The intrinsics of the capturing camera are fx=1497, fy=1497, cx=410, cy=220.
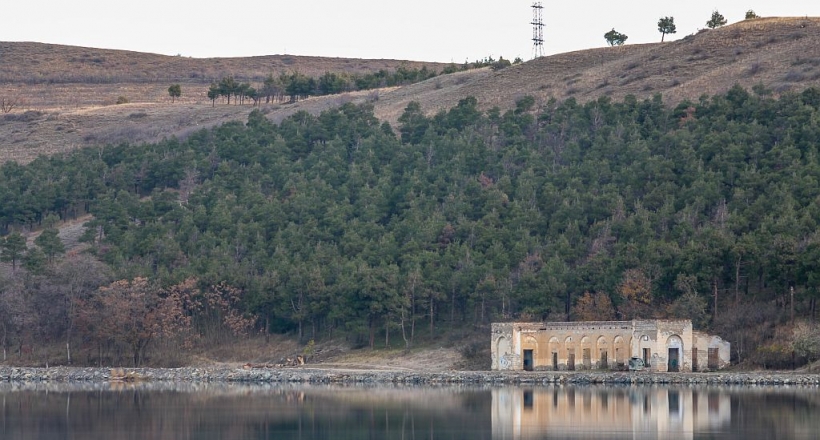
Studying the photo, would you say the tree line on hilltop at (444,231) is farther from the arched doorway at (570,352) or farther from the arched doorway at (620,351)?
the arched doorway at (570,352)

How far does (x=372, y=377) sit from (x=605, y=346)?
39.5 feet

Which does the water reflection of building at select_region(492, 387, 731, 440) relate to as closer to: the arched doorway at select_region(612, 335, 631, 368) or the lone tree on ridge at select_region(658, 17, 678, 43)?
the arched doorway at select_region(612, 335, 631, 368)

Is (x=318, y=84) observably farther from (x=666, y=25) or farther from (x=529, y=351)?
(x=529, y=351)

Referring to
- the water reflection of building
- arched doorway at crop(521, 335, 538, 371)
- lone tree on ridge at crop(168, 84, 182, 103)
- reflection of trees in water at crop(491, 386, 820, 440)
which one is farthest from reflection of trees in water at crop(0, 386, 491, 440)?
lone tree on ridge at crop(168, 84, 182, 103)

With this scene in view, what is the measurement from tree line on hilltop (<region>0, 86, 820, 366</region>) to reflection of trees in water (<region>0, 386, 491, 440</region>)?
1447 cm

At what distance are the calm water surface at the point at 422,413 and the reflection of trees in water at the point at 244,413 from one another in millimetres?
44

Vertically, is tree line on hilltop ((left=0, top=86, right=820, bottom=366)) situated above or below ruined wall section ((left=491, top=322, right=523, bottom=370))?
above

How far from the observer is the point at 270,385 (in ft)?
251

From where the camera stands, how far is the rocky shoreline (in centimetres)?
6869

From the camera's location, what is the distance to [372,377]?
7694 cm

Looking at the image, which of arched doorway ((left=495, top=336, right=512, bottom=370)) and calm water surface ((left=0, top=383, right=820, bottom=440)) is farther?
arched doorway ((left=495, top=336, right=512, bottom=370))

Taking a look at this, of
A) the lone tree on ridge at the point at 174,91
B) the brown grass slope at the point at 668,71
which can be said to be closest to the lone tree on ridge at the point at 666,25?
the brown grass slope at the point at 668,71

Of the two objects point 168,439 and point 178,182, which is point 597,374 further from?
point 178,182

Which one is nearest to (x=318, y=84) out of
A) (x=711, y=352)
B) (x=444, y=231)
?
(x=444, y=231)
